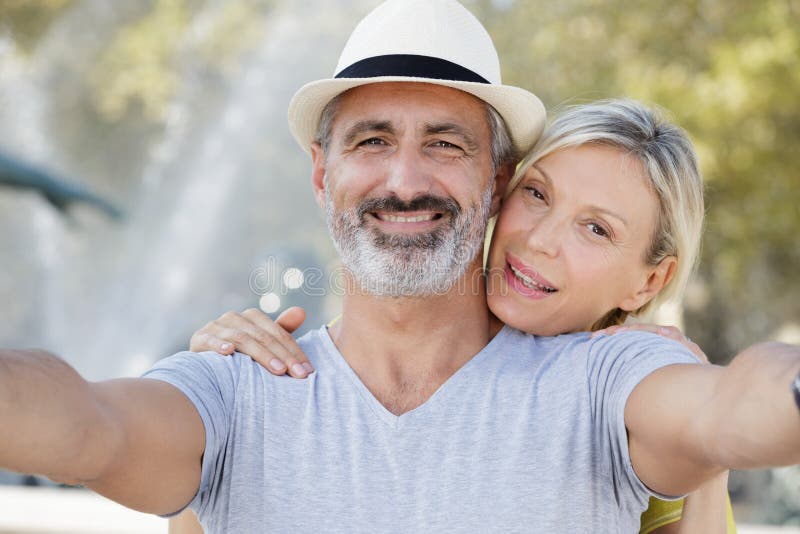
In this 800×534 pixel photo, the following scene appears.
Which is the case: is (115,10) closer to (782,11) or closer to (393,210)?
(782,11)

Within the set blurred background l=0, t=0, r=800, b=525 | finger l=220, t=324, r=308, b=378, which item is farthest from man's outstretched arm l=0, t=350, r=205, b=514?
blurred background l=0, t=0, r=800, b=525

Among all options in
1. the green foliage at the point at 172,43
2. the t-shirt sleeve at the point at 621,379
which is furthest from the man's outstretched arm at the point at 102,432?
the green foliage at the point at 172,43

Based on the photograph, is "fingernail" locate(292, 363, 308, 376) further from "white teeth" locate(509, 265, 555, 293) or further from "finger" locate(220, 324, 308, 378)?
"white teeth" locate(509, 265, 555, 293)

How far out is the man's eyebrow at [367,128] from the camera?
97.9 inches

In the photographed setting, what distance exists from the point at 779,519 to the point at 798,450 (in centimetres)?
762

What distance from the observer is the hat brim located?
2.45 meters

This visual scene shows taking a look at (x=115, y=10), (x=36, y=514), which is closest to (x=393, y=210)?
(x=36, y=514)

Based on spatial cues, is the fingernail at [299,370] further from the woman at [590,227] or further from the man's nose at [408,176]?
the man's nose at [408,176]

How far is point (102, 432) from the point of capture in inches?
68.7

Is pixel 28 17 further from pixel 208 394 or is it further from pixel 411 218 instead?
pixel 208 394

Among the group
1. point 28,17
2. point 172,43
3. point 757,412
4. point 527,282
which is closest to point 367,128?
point 527,282

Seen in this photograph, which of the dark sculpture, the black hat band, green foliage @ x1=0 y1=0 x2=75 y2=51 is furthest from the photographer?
green foliage @ x1=0 y1=0 x2=75 y2=51

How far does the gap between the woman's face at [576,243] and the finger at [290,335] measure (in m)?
0.50

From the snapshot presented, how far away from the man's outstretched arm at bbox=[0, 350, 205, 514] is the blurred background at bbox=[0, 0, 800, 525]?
6.12 metres
